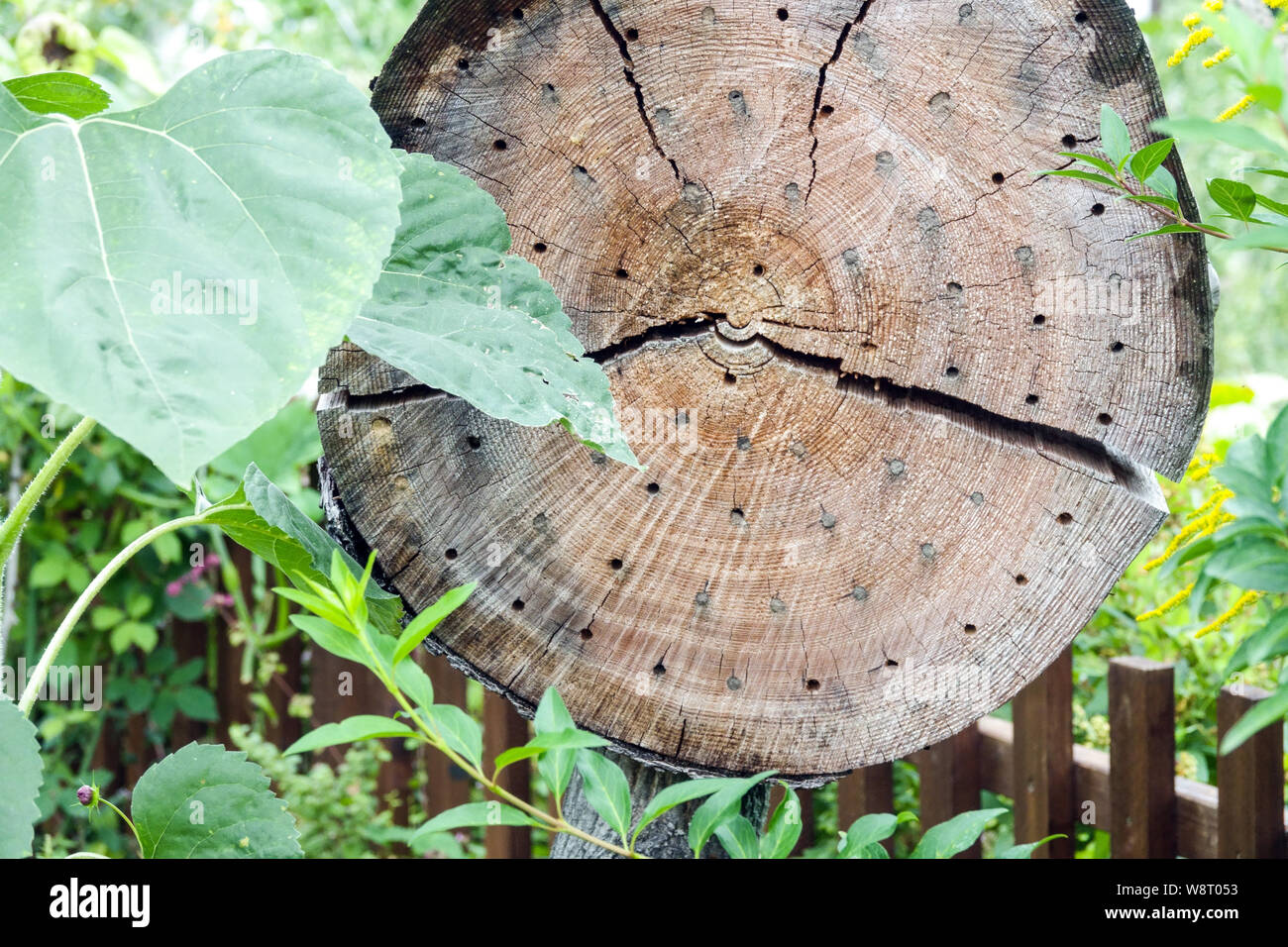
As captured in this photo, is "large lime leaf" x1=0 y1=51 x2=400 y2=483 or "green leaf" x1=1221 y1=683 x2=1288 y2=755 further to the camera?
"large lime leaf" x1=0 y1=51 x2=400 y2=483

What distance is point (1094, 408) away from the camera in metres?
1.14

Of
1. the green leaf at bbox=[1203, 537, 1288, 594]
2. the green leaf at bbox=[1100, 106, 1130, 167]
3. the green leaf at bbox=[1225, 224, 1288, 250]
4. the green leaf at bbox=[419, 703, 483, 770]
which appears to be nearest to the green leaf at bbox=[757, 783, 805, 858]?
the green leaf at bbox=[419, 703, 483, 770]

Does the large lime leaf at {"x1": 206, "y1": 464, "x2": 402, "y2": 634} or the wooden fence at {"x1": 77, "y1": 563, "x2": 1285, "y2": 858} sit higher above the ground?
the large lime leaf at {"x1": 206, "y1": 464, "x2": 402, "y2": 634}

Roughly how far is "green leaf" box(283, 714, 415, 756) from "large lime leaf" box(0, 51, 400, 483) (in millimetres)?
181

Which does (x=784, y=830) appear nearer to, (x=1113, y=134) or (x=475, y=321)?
(x=475, y=321)

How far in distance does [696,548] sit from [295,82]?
65 centimetres

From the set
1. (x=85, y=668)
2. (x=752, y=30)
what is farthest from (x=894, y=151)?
(x=85, y=668)

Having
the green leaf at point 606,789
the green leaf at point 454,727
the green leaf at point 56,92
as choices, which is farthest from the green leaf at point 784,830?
the green leaf at point 56,92

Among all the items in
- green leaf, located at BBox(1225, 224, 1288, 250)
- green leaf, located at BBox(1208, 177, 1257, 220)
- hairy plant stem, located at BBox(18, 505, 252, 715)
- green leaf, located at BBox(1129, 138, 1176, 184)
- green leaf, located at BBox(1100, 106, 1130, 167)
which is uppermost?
green leaf, located at BBox(1100, 106, 1130, 167)

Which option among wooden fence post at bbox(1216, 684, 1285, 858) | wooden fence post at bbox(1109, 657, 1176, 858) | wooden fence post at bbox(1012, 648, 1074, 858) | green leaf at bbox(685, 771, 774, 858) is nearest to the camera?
green leaf at bbox(685, 771, 774, 858)

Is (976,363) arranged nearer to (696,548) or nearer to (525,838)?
(696,548)

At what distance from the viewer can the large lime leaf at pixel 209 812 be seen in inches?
35.2

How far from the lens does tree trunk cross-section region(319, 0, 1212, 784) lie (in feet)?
3.59

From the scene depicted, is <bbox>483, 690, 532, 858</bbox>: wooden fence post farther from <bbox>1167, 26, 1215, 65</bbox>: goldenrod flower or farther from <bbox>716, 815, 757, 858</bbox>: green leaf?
<bbox>1167, 26, 1215, 65</bbox>: goldenrod flower
